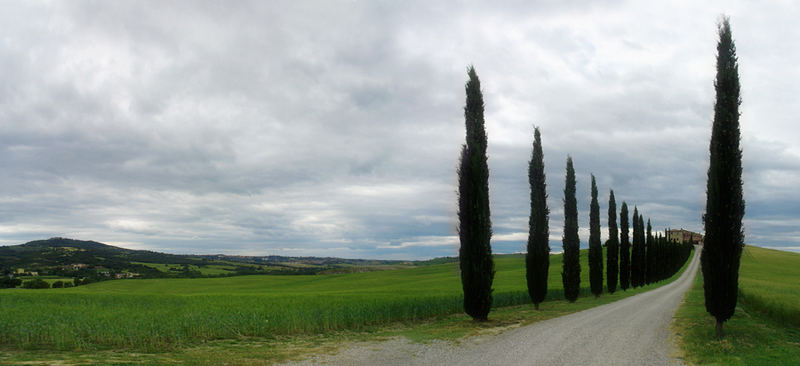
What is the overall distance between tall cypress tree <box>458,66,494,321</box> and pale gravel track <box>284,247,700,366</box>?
334 cm

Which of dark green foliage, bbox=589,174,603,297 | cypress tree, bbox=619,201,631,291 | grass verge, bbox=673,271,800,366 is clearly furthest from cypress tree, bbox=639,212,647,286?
grass verge, bbox=673,271,800,366

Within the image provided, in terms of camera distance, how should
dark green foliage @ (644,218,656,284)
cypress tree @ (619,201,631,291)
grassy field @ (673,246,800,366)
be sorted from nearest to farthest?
grassy field @ (673,246,800,366) < cypress tree @ (619,201,631,291) < dark green foliage @ (644,218,656,284)

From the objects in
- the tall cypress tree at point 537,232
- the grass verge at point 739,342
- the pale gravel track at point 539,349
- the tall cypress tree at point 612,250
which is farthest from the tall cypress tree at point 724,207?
the tall cypress tree at point 612,250

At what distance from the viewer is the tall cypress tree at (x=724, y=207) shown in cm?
1506

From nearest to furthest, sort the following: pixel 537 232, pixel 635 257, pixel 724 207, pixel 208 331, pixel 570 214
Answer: pixel 724 207 → pixel 208 331 → pixel 537 232 → pixel 570 214 → pixel 635 257

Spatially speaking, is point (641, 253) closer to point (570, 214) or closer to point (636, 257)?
point (636, 257)

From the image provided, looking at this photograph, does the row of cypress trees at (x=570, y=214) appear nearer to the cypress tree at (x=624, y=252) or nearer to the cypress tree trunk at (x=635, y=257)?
the cypress tree at (x=624, y=252)

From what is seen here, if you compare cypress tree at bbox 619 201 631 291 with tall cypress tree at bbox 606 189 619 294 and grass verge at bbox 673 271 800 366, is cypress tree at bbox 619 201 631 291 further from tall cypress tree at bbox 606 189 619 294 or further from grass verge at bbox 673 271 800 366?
grass verge at bbox 673 271 800 366

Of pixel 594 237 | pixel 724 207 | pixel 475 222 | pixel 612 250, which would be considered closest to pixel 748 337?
pixel 724 207

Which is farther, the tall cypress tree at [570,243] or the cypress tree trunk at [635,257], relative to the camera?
the cypress tree trunk at [635,257]

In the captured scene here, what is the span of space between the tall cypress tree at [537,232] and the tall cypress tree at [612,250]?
65.2 ft

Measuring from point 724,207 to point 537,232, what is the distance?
48.4 ft

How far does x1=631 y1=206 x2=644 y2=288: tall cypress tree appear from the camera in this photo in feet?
175

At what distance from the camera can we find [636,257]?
54.0 m
